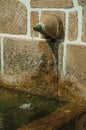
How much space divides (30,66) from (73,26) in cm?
53

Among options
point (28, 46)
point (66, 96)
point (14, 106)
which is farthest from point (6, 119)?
point (28, 46)

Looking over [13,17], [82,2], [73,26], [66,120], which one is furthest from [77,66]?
[13,17]

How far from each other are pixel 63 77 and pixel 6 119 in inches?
21.6

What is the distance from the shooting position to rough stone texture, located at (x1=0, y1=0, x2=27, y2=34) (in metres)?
2.96

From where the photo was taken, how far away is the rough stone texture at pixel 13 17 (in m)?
2.96

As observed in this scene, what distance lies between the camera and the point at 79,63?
8.73 ft

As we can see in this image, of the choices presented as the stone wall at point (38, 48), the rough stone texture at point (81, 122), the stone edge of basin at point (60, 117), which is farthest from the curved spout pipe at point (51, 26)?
the rough stone texture at point (81, 122)

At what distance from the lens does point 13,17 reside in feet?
9.93

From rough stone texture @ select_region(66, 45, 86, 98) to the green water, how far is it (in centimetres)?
20

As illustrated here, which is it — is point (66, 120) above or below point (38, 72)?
below

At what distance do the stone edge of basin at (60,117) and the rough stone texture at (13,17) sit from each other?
2.45 ft

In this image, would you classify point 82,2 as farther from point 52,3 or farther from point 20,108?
point 20,108

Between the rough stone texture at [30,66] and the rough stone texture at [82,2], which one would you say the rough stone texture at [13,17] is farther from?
the rough stone texture at [82,2]

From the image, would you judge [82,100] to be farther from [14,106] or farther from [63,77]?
[14,106]
